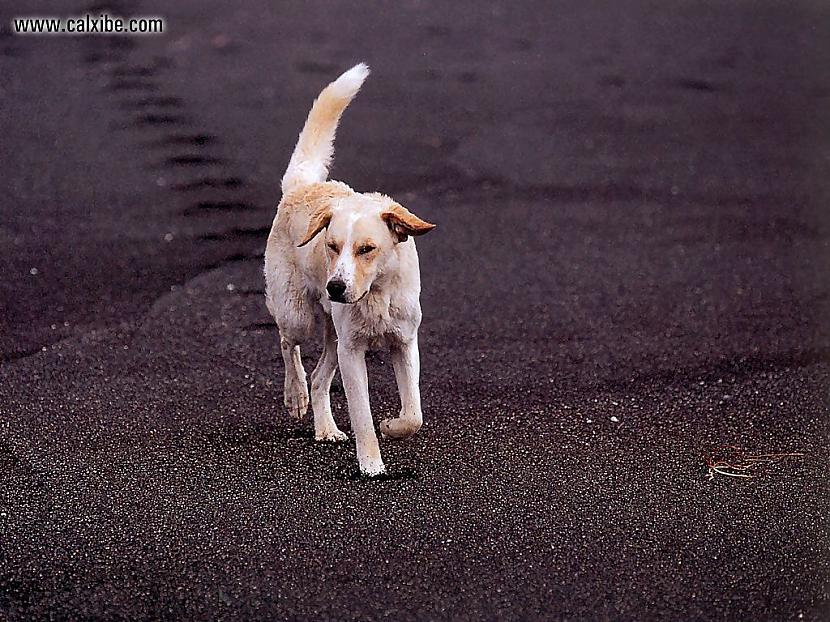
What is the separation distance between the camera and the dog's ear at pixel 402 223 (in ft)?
14.8

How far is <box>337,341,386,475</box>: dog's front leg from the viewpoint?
4.91 meters

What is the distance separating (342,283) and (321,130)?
1370 millimetres

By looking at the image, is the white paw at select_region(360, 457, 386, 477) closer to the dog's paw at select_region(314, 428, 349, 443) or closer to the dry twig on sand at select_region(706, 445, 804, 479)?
the dog's paw at select_region(314, 428, 349, 443)

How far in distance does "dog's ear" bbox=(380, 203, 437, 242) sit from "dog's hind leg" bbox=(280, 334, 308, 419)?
3.64 ft

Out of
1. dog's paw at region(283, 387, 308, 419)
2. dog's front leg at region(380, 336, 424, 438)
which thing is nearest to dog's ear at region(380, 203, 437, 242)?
dog's front leg at region(380, 336, 424, 438)

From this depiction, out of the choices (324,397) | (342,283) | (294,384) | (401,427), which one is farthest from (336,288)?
(294,384)

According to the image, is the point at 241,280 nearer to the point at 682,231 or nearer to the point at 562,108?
the point at 682,231

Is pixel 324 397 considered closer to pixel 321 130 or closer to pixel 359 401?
pixel 359 401

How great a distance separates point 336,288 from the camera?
4.43 metres

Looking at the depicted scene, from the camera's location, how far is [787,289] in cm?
735

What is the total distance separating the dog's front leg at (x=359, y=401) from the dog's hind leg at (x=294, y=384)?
1.90ft

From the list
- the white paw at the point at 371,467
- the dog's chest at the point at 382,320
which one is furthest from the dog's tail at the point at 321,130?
the white paw at the point at 371,467

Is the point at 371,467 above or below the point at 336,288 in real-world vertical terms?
below

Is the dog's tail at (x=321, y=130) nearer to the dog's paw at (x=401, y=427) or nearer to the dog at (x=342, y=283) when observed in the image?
the dog at (x=342, y=283)
